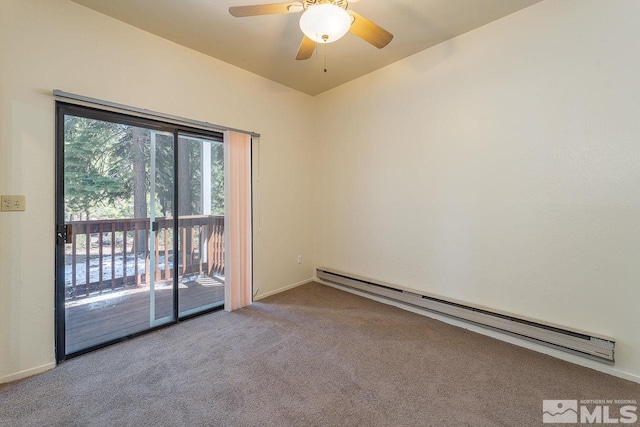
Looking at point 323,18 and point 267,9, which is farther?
point 267,9

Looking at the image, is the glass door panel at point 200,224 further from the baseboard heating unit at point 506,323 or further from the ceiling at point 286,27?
the baseboard heating unit at point 506,323

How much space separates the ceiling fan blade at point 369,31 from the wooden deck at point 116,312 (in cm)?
286

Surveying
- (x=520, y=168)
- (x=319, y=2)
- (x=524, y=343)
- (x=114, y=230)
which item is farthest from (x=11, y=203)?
(x=524, y=343)

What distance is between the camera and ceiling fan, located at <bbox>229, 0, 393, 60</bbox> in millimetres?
1423

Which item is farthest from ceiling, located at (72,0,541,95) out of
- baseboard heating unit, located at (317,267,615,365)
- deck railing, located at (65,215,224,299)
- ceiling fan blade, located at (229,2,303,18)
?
baseboard heating unit, located at (317,267,615,365)

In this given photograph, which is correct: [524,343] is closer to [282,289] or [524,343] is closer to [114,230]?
[282,289]

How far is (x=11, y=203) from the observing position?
187cm

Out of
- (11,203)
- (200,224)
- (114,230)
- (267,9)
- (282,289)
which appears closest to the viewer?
Result: (267,9)

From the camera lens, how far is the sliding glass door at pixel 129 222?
2201 mm

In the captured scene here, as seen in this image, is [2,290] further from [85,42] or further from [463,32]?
[463,32]

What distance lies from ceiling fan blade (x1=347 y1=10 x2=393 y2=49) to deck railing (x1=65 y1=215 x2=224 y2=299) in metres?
2.38

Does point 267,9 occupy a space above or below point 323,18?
above

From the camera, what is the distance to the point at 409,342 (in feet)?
7.74

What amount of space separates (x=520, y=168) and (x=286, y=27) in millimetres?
2383
